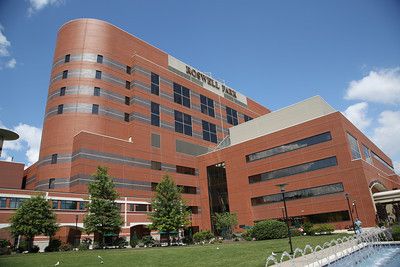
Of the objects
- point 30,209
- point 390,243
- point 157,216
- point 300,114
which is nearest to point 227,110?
point 300,114

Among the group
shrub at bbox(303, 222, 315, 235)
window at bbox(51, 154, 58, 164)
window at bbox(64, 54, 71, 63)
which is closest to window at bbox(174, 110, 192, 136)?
window at bbox(64, 54, 71, 63)

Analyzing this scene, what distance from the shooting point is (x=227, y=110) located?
3457 inches

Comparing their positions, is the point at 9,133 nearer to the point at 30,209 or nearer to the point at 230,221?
the point at 30,209

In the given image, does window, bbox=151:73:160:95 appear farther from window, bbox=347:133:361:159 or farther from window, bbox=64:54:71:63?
window, bbox=347:133:361:159

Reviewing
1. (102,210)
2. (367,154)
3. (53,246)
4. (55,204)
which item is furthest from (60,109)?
(367,154)

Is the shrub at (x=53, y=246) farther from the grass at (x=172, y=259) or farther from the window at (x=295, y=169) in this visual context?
the window at (x=295, y=169)

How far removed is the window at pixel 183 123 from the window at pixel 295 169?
20.9 m

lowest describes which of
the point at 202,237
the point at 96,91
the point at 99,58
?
the point at 202,237

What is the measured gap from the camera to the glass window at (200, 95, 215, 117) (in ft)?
262

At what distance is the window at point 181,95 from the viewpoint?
73.5 meters

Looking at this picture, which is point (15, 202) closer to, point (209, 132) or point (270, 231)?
point (270, 231)

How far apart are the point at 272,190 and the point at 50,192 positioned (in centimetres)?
3717

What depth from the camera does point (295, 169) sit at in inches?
2050

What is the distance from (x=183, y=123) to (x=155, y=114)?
8.50 meters
